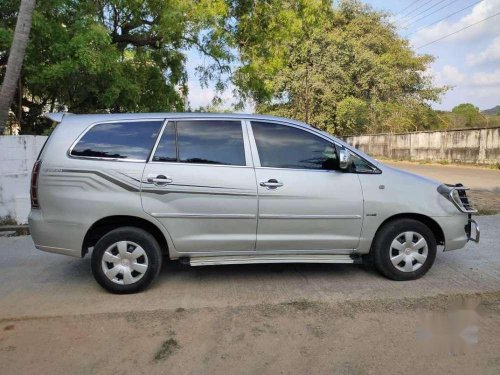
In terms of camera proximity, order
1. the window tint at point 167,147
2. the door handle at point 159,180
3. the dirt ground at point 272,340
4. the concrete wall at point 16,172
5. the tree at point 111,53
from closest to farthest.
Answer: the dirt ground at point 272,340
the door handle at point 159,180
the window tint at point 167,147
the concrete wall at point 16,172
the tree at point 111,53

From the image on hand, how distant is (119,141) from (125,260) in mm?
1200

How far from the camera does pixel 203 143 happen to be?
4613 millimetres

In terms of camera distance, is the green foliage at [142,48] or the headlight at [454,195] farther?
the green foliage at [142,48]

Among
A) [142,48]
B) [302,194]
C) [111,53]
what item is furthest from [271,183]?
[142,48]

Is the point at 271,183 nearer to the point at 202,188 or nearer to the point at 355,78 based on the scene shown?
the point at 202,188

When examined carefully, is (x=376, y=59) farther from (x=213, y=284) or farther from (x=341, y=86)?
(x=213, y=284)

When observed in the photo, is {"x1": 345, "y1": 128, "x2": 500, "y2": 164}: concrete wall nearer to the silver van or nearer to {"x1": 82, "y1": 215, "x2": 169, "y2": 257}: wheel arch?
the silver van

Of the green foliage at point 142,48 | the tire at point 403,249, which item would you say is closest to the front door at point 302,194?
the tire at point 403,249

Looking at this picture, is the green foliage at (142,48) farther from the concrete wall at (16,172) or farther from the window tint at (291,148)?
the window tint at (291,148)

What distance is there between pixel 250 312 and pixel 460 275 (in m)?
2.61

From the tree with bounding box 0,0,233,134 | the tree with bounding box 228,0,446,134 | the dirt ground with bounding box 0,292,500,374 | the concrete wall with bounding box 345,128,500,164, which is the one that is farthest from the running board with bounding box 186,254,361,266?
the tree with bounding box 228,0,446,134

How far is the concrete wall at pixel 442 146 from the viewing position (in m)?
21.5

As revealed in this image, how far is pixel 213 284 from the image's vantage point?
4820 mm

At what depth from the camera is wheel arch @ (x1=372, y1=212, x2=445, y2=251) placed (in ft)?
15.8
